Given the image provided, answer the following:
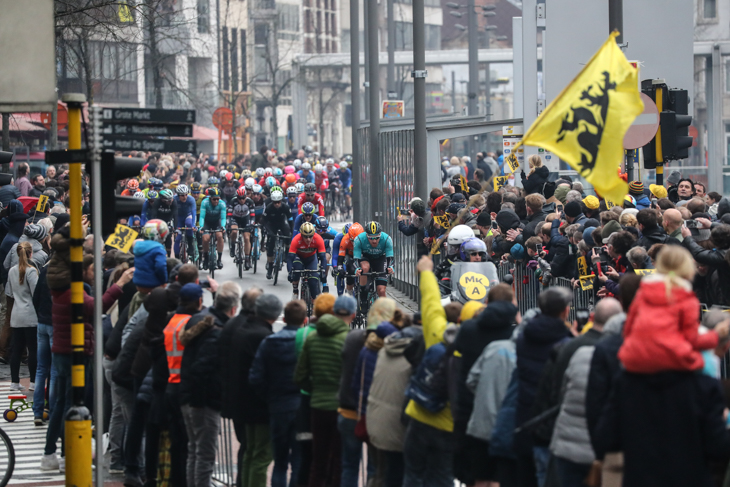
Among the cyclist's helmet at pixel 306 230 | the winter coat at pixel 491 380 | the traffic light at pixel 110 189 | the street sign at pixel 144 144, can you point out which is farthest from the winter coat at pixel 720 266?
the cyclist's helmet at pixel 306 230

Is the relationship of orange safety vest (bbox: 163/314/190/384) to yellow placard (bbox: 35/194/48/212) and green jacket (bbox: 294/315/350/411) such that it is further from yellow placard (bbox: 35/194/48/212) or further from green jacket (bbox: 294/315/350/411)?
yellow placard (bbox: 35/194/48/212)

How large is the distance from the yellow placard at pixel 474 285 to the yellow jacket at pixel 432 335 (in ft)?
12.2

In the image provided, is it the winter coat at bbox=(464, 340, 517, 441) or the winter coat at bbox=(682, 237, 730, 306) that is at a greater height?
the winter coat at bbox=(682, 237, 730, 306)

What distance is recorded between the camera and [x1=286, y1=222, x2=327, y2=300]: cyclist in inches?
713

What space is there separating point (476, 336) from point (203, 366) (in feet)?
8.46

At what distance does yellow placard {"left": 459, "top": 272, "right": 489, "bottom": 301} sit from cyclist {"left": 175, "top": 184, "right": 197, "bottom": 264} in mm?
13588

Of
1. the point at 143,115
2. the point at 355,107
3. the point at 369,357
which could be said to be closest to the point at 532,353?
the point at 369,357

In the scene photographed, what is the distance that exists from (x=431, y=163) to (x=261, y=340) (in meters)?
12.9

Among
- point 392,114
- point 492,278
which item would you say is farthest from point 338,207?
point 492,278

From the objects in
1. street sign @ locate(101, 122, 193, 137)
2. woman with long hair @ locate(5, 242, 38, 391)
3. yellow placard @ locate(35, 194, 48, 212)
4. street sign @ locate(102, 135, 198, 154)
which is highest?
street sign @ locate(101, 122, 193, 137)

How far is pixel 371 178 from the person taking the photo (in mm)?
23109

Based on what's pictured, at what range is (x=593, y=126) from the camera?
7.65 m

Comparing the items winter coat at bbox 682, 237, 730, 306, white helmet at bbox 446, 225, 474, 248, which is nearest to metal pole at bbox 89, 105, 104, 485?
winter coat at bbox 682, 237, 730, 306

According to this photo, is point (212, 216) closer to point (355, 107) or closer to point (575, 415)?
point (355, 107)
